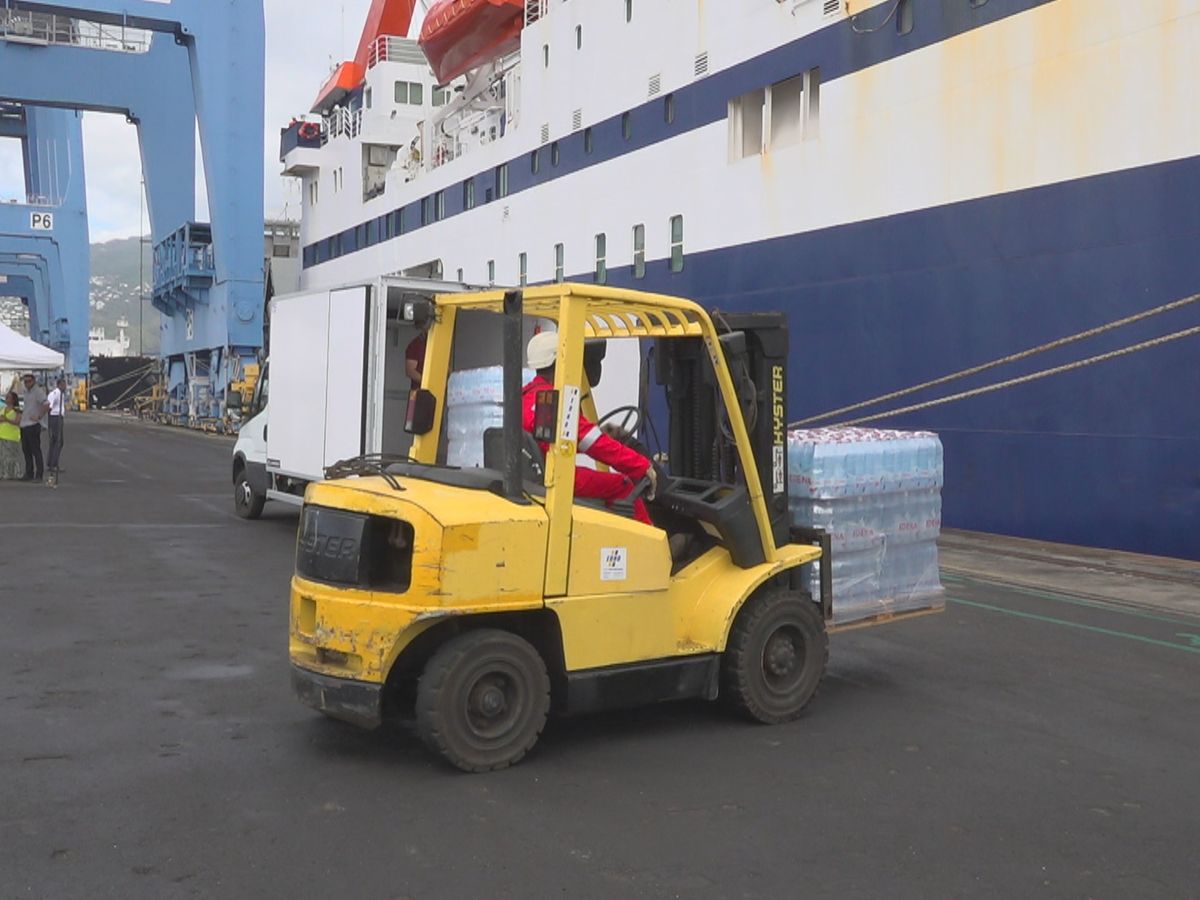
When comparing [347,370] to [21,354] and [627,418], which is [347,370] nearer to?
[627,418]

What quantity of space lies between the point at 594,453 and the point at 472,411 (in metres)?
3.78

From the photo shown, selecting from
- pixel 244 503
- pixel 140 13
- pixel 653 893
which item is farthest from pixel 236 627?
pixel 140 13

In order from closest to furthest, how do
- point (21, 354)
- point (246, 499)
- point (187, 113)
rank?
point (246, 499)
point (21, 354)
point (187, 113)

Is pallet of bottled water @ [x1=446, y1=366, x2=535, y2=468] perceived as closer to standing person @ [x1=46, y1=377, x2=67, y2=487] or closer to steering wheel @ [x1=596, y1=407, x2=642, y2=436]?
steering wheel @ [x1=596, y1=407, x2=642, y2=436]

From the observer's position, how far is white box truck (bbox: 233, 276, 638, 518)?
11469mm

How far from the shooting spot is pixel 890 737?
5.83 m

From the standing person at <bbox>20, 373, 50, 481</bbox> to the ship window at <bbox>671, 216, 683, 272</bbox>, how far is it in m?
10.4

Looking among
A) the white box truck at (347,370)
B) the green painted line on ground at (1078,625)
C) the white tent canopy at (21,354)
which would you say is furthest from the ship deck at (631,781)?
the white tent canopy at (21,354)

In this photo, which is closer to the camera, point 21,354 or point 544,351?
point 544,351

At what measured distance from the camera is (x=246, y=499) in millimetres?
15500

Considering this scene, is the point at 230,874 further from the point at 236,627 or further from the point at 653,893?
the point at 236,627

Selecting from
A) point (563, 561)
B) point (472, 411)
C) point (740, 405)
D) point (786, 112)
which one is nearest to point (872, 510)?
point (740, 405)

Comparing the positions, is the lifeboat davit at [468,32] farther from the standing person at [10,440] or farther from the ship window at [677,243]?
the standing person at [10,440]

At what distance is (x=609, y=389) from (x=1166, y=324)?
18.5 feet
